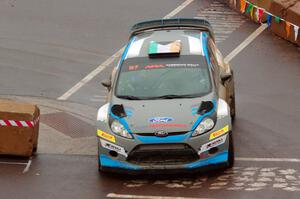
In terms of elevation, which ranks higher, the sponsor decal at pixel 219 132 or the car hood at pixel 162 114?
the car hood at pixel 162 114

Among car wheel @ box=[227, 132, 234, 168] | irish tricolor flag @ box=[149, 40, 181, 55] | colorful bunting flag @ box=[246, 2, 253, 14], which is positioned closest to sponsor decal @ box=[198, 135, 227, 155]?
car wheel @ box=[227, 132, 234, 168]

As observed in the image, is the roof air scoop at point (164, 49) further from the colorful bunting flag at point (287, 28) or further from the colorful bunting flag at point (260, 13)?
the colorful bunting flag at point (260, 13)

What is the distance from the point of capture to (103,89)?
1875 cm

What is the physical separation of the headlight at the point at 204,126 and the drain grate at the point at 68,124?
3.55m

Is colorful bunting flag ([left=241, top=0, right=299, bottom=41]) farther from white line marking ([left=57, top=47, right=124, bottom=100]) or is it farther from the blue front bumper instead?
the blue front bumper

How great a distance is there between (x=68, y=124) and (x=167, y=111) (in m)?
4.02

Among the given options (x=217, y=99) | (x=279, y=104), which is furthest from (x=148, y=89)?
(x=279, y=104)

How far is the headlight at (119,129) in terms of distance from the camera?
12812 mm

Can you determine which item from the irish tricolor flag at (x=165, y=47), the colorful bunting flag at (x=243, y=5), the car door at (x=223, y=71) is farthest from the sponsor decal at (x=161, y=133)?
the colorful bunting flag at (x=243, y=5)

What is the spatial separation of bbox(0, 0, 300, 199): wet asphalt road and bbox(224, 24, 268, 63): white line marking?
0.51 feet

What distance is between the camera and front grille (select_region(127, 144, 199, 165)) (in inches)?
497

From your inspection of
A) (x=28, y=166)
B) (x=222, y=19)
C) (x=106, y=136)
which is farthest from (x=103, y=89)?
(x=222, y=19)

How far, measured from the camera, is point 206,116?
12.9 metres

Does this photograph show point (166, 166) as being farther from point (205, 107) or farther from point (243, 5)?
point (243, 5)
